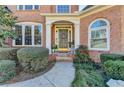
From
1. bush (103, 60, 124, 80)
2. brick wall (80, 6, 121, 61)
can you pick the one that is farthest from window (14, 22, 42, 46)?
bush (103, 60, 124, 80)

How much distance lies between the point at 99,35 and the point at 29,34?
596cm

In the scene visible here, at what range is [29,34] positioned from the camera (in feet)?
50.4

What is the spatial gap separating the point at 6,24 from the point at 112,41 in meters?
5.97

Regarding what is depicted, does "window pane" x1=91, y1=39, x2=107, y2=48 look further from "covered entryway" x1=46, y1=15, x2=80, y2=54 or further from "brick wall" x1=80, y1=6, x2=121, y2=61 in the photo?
"covered entryway" x1=46, y1=15, x2=80, y2=54

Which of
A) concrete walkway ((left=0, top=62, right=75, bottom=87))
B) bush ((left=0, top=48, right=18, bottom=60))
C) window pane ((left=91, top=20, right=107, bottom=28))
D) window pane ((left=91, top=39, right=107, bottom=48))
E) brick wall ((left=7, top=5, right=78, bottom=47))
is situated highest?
brick wall ((left=7, top=5, right=78, bottom=47))

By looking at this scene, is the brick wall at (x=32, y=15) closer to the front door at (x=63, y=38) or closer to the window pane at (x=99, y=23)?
the front door at (x=63, y=38)

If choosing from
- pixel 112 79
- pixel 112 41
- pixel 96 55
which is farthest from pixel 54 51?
pixel 112 79

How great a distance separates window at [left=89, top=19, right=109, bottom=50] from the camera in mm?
11523

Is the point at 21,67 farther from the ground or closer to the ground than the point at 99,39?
closer to the ground

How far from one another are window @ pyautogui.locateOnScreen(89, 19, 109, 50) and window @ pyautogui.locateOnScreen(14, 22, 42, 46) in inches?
177

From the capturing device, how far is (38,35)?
15.4 meters

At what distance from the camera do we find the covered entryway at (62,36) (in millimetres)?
16078

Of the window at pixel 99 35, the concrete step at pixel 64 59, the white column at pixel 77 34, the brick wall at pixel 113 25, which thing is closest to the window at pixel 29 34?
the concrete step at pixel 64 59

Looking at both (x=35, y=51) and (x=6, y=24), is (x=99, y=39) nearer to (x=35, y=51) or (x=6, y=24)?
(x=35, y=51)
